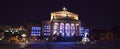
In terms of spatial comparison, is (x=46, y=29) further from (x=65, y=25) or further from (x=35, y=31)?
(x=65, y=25)

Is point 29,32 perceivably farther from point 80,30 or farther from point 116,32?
point 116,32

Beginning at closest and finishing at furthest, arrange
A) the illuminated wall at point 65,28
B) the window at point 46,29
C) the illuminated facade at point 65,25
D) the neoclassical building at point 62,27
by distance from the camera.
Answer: the illuminated facade at point 65,25 < the neoclassical building at point 62,27 < the illuminated wall at point 65,28 < the window at point 46,29

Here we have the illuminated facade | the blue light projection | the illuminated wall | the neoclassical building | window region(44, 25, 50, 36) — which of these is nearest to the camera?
the illuminated facade

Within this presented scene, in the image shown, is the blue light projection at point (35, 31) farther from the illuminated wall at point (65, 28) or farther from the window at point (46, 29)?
the illuminated wall at point (65, 28)

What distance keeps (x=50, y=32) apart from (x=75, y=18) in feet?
52.8

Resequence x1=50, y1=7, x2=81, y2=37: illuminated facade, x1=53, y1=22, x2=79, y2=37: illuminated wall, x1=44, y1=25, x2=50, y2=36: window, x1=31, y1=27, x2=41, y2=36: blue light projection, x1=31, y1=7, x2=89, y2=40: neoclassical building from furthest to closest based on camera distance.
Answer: x1=44, y1=25, x2=50, y2=36: window, x1=53, y1=22, x2=79, y2=37: illuminated wall, x1=31, y1=27, x2=41, y2=36: blue light projection, x1=31, y1=7, x2=89, y2=40: neoclassical building, x1=50, y1=7, x2=81, y2=37: illuminated facade

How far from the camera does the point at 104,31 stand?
128m

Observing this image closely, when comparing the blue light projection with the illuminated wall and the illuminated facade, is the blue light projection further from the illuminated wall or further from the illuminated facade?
the illuminated wall

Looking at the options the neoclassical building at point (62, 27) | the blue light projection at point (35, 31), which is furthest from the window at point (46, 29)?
the blue light projection at point (35, 31)

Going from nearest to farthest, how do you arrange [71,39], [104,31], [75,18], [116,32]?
1. [71,39]
2. [116,32]
3. [104,31]
4. [75,18]

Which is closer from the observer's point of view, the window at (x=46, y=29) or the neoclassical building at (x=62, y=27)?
the neoclassical building at (x=62, y=27)

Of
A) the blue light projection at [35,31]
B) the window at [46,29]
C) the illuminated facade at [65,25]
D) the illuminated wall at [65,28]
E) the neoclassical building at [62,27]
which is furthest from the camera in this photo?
the window at [46,29]

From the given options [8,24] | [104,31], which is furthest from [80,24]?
[8,24]

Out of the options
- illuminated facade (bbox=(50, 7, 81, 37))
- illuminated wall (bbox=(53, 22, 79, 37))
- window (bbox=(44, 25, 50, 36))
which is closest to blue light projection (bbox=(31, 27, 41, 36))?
window (bbox=(44, 25, 50, 36))
